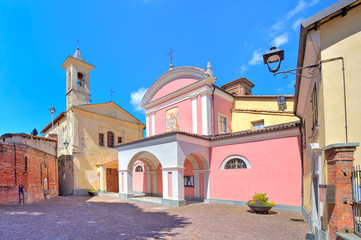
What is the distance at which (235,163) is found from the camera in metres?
13.0

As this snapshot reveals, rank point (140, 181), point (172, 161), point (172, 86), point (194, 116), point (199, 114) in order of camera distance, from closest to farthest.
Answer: point (172, 161), point (199, 114), point (194, 116), point (172, 86), point (140, 181)

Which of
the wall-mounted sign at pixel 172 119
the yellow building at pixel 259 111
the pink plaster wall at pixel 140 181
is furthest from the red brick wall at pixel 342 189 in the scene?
the pink plaster wall at pixel 140 181

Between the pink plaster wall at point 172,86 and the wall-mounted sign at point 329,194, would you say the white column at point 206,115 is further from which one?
the wall-mounted sign at point 329,194

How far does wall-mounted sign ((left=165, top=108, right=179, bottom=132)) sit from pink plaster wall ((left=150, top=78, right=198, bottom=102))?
1613 mm

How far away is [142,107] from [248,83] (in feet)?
37.0

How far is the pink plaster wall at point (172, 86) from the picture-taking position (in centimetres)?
1702

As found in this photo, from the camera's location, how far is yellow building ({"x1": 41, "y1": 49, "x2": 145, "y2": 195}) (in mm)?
20094

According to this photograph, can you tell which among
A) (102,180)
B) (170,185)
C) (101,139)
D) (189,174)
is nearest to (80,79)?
(101,139)

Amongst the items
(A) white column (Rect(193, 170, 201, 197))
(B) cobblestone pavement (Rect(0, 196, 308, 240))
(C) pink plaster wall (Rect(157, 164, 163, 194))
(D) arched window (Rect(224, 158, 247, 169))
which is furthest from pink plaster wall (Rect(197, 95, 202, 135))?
(B) cobblestone pavement (Rect(0, 196, 308, 240))

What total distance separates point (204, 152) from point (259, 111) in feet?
18.9

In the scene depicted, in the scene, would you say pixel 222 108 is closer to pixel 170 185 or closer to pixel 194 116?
pixel 194 116

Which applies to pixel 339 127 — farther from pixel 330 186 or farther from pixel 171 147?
pixel 171 147

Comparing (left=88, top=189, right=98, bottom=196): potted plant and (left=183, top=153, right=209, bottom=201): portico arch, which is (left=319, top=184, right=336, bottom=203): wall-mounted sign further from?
(left=88, top=189, right=98, bottom=196): potted plant

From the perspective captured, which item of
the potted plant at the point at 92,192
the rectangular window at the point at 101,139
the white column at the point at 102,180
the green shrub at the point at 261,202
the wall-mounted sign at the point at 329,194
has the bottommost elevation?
the potted plant at the point at 92,192
